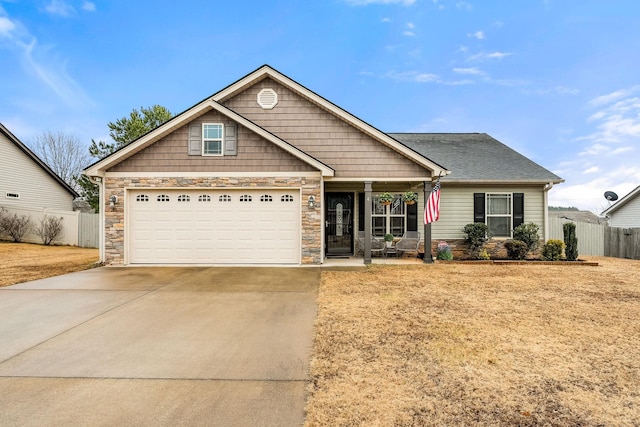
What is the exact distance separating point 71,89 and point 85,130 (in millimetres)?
7062

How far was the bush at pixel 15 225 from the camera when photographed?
1723cm

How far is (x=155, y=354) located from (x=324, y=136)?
856 cm

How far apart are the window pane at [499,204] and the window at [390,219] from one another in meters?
3.27

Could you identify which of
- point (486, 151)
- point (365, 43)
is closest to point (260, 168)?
point (486, 151)

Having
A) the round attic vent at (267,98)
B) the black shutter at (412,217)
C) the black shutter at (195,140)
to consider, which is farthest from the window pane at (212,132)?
the black shutter at (412,217)

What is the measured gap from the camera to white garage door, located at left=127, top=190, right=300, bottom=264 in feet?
32.8

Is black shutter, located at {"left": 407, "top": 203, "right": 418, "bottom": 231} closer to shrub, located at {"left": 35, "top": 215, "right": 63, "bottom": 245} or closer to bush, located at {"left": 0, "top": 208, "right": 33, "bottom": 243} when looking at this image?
shrub, located at {"left": 35, "top": 215, "right": 63, "bottom": 245}

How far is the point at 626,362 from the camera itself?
11.4ft

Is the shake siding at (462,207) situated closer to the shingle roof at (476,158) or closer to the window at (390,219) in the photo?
the shingle roof at (476,158)

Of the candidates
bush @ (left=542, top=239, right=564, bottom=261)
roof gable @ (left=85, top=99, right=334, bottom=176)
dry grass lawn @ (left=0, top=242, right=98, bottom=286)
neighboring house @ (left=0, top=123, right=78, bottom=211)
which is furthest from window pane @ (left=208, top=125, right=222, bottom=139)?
neighboring house @ (left=0, top=123, right=78, bottom=211)

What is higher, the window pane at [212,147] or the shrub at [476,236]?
the window pane at [212,147]

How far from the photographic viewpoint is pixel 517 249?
11.7 metres

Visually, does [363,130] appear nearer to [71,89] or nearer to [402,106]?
[402,106]

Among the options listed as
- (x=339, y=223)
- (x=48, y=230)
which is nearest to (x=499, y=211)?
(x=339, y=223)
